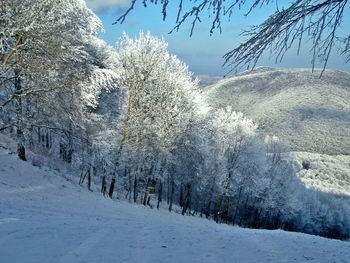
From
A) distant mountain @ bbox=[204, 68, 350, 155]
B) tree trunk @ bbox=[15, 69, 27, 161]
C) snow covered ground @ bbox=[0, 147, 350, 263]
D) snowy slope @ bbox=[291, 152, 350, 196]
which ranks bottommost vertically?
snow covered ground @ bbox=[0, 147, 350, 263]

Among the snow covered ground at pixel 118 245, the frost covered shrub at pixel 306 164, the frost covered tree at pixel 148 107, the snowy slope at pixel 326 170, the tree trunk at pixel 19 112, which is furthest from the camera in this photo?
the frost covered shrub at pixel 306 164

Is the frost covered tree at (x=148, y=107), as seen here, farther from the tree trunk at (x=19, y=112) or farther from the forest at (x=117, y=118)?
the tree trunk at (x=19, y=112)

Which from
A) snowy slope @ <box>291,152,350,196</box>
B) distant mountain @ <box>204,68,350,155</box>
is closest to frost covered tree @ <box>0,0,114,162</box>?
snowy slope @ <box>291,152,350,196</box>

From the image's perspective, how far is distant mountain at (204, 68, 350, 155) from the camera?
132 meters

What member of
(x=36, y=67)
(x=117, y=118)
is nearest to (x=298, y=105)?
(x=117, y=118)

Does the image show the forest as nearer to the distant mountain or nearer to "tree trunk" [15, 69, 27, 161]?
"tree trunk" [15, 69, 27, 161]

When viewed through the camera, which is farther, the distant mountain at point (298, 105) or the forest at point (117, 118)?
the distant mountain at point (298, 105)

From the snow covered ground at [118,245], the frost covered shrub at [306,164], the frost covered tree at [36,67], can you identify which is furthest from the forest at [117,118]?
the frost covered shrub at [306,164]

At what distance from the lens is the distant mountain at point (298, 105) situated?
433ft

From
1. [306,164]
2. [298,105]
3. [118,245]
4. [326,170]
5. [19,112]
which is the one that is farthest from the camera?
[298,105]

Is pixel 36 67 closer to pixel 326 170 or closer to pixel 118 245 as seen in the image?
pixel 118 245

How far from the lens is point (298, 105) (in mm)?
149250

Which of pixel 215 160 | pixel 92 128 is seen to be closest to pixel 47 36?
pixel 92 128

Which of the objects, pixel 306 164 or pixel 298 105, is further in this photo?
pixel 298 105
